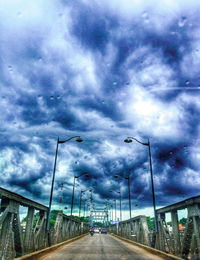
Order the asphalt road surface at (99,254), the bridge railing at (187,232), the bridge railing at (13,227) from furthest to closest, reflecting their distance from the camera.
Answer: the asphalt road surface at (99,254) → the bridge railing at (13,227) → the bridge railing at (187,232)

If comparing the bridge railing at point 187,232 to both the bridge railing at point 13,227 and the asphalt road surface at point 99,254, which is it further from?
the bridge railing at point 13,227

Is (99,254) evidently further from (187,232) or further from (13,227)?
(187,232)

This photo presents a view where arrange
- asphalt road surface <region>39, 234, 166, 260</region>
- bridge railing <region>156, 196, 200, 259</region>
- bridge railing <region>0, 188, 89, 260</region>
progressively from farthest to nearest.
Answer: asphalt road surface <region>39, 234, 166, 260</region>, bridge railing <region>0, 188, 89, 260</region>, bridge railing <region>156, 196, 200, 259</region>

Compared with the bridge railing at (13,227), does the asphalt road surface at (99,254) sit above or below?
below

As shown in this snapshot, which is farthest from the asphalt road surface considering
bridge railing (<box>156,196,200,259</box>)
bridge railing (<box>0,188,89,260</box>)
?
bridge railing (<box>156,196,200,259</box>)

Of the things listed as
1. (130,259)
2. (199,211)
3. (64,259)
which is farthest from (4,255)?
(199,211)

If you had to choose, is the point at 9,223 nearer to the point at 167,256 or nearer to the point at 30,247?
the point at 30,247

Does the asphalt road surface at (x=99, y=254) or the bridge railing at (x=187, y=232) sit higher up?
the bridge railing at (x=187, y=232)

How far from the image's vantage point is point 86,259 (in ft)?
38.6

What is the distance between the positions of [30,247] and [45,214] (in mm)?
3793

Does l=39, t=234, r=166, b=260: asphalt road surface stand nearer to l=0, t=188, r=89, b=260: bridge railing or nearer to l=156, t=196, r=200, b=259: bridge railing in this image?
l=0, t=188, r=89, b=260: bridge railing

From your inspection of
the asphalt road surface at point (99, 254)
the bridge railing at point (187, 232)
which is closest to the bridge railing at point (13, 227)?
the asphalt road surface at point (99, 254)

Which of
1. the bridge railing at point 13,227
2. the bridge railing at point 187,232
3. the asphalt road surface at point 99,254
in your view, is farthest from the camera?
the asphalt road surface at point 99,254

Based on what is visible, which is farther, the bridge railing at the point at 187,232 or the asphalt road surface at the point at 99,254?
the asphalt road surface at the point at 99,254
